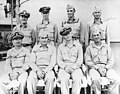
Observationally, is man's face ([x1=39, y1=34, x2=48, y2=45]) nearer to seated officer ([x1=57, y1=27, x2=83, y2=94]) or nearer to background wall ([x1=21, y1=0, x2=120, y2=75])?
seated officer ([x1=57, y1=27, x2=83, y2=94])

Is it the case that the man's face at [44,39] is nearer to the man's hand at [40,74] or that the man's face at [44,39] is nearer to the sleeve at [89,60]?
the man's hand at [40,74]

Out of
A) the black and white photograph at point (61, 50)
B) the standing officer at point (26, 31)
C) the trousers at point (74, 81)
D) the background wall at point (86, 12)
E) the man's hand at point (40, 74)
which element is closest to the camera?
the trousers at point (74, 81)

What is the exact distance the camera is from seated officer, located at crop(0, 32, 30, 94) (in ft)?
12.3

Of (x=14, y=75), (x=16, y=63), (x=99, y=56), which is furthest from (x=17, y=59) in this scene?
(x=99, y=56)

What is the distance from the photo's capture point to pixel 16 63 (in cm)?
397

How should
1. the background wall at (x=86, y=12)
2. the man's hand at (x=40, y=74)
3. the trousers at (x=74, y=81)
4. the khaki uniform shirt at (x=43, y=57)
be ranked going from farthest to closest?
Answer: the background wall at (x=86, y=12), the khaki uniform shirt at (x=43, y=57), the man's hand at (x=40, y=74), the trousers at (x=74, y=81)

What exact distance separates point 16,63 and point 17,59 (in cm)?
7

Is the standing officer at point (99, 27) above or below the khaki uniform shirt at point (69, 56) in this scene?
above

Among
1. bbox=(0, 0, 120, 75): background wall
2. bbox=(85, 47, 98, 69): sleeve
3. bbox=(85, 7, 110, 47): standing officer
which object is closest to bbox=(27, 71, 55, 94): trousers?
bbox=(85, 47, 98, 69): sleeve

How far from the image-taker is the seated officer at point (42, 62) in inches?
144

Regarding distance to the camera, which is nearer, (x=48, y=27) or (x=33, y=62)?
(x=33, y=62)

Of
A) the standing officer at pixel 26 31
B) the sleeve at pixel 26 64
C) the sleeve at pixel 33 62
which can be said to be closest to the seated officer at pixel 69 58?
the sleeve at pixel 33 62

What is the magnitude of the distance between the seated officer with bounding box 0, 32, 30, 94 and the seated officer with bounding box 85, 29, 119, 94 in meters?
1.00

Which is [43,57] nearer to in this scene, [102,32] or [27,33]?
[27,33]
